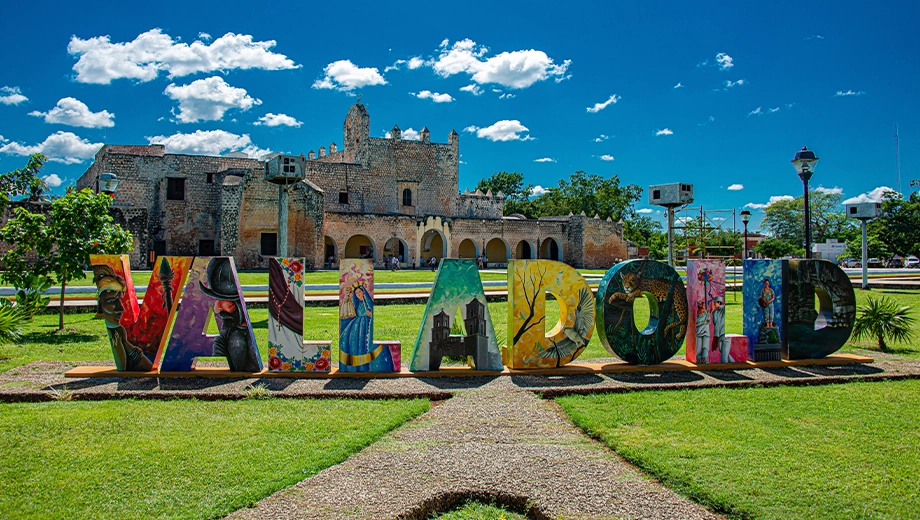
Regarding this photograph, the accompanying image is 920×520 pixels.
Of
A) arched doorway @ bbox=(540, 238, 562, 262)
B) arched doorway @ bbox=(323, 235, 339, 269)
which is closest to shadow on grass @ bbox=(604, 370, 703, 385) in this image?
arched doorway @ bbox=(323, 235, 339, 269)

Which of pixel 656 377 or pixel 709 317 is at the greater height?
pixel 709 317

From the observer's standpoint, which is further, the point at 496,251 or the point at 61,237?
the point at 496,251

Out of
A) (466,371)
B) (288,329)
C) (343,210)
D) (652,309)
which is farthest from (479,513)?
(343,210)

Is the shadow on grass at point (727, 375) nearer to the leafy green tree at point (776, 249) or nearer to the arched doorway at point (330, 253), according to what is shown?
the arched doorway at point (330, 253)

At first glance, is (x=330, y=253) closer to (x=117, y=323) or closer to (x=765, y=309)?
(x=117, y=323)

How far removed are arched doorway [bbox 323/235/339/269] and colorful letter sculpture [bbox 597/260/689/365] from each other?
2775 cm

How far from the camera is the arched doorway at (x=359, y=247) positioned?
125 ft

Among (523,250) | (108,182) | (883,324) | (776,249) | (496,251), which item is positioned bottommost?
(883,324)

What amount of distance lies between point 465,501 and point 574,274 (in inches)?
164

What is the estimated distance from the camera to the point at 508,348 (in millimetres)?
7301

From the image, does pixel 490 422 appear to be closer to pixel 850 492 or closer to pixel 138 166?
pixel 850 492

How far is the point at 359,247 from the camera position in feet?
128

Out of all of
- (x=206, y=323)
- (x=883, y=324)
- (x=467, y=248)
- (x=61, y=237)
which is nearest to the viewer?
(x=206, y=323)

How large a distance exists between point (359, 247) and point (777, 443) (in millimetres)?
35573
